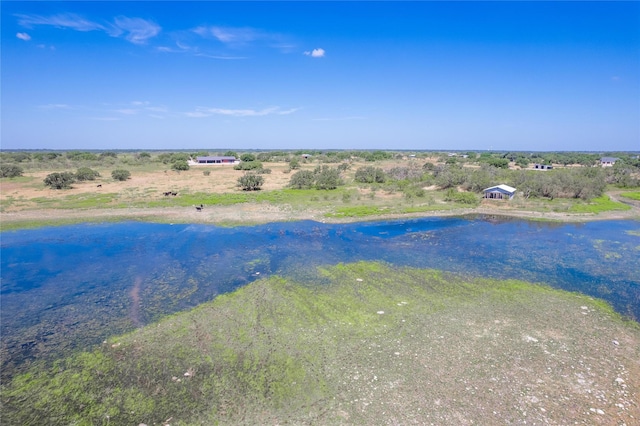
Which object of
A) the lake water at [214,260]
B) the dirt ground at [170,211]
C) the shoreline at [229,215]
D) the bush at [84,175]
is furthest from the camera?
the bush at [84,175]

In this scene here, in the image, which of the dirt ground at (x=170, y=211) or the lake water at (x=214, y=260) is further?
the dirt ground at (x=170, y=211)

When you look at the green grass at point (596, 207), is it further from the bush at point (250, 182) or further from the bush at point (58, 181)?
the bush at point (58, 181)

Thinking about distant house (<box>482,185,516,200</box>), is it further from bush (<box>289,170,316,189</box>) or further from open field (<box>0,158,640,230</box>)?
bush (<box>289,170,316,189</box>)

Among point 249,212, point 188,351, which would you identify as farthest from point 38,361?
point 249,212

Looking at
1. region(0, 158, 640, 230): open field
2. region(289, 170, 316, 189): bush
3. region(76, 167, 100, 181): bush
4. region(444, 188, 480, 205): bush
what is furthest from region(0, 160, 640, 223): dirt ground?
region(289, 170, 316, 189): bush

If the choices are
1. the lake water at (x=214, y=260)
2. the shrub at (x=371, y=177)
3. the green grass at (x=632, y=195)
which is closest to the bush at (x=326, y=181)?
the shrub at (x=371, y=177)

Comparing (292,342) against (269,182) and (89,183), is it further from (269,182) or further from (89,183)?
(89,183)

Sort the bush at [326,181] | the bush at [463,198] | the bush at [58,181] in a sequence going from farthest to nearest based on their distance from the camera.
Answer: the bush at [326,181], the bush at [58,181], the bush at [463,198]
